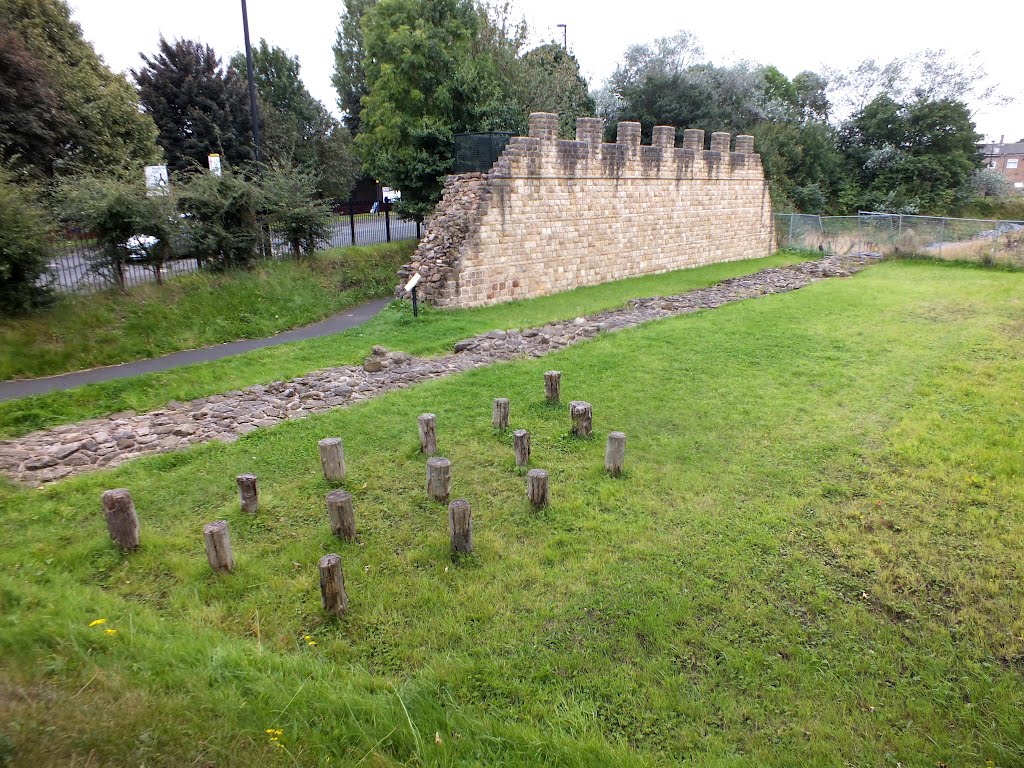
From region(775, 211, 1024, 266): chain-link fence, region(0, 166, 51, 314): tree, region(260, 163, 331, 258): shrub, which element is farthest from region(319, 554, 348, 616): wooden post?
region(775, 211, 1024, 266): chain-link fence

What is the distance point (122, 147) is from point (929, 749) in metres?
21.9

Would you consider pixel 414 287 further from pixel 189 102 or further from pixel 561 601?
pixel 189 102

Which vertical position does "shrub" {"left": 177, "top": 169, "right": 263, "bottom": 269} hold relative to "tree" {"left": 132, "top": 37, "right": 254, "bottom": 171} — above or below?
below

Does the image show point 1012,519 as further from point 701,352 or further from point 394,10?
point 394,10

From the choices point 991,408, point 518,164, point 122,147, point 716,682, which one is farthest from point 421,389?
point 122,147

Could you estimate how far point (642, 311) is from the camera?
1522cm

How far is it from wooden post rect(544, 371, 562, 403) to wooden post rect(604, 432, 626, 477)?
6.95 feet

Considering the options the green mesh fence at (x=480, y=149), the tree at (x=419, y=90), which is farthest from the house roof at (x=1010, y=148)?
the green mesh fence at (x=480, y=149)

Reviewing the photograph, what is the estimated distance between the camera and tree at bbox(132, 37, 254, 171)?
28.1m

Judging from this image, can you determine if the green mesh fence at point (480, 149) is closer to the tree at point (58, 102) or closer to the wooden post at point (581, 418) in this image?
the tree at point (58, 102)

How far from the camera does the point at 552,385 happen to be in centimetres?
859

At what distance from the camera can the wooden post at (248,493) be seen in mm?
5816

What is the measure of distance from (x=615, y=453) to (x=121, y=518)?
4508 millimetres

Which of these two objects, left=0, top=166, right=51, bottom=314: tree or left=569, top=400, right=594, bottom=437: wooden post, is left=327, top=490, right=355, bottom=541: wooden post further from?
left=0, top=166, right=51, bottom=314: tree
